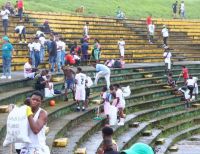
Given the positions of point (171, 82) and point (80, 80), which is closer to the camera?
point (80, 80)

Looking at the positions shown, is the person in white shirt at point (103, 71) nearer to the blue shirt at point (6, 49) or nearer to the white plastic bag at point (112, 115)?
the white plastic bag at point (112, 115)

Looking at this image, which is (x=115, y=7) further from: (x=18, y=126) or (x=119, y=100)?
(x=18, y=126)

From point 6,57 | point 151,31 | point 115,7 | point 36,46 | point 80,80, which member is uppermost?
point 115,7

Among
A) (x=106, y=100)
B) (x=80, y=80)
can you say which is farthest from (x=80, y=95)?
(x=106, y=100)

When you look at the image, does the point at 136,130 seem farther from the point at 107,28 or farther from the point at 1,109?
the point at 107,28

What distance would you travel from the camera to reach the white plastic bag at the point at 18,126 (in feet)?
20.3

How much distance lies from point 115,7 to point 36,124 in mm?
32748

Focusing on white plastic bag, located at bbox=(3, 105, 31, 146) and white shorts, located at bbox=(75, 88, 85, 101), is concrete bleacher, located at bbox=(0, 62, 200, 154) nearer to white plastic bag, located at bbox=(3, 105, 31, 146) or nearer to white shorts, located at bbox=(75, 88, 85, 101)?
white shorts, located at bbox=(75, 88, 85, 101)

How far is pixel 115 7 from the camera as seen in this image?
126ft

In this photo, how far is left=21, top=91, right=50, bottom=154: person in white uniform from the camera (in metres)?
6.21

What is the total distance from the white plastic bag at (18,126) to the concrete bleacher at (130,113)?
261 cm

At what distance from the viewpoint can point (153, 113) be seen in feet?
61.4

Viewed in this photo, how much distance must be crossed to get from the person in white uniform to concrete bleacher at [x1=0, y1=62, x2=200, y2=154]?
247 cm

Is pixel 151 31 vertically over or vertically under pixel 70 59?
over
